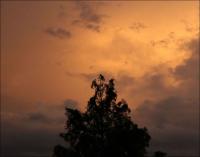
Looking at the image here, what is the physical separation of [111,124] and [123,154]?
4137 millimetres

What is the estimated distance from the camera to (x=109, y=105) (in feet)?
237

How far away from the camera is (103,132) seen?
70125 millimetres

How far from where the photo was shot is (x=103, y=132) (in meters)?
70.1

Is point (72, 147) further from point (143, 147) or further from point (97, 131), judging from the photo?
point (143, 147)

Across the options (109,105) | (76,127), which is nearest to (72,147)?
(76,127)

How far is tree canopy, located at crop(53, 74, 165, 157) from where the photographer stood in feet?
228

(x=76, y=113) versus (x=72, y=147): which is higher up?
(x=76, y=113)

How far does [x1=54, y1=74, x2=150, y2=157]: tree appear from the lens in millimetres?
69375

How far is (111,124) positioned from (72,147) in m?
6.01

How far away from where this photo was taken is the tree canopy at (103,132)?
228ft

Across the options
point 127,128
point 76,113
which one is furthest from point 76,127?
point 127,128

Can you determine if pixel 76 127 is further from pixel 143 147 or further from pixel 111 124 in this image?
pixel 143 147

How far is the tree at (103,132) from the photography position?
6938 centimetres

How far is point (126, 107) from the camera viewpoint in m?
72.2
